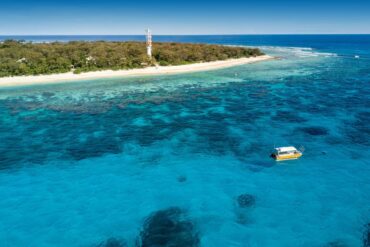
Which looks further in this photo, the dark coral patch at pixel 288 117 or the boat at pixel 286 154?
the dark coral patch at pixel 288 117

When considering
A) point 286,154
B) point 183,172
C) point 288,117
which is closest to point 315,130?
point 288,117

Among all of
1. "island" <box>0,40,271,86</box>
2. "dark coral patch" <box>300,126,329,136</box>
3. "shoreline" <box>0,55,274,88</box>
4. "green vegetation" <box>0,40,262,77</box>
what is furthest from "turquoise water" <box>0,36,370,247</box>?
"green vegetation" <box>0,40,262,77</box>

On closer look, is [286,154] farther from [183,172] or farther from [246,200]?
[183,172]

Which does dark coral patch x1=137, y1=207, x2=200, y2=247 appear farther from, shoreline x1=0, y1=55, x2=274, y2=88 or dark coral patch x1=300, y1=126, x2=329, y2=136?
shoreline x1=0, y1=55, x2=274, y2=88

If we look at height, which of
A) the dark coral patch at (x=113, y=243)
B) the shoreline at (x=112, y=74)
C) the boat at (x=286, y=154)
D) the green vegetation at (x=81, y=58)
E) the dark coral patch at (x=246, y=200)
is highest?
the green vegetation at (x=81, y=58)

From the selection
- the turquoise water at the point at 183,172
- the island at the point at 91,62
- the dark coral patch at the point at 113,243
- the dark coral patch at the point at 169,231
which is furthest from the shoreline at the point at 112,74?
the dark coral patch at the point at 113,243

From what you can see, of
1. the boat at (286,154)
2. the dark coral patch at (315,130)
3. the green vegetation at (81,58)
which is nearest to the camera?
the boat at (286,154)

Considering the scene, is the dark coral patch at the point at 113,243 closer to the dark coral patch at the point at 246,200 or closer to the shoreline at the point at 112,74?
the dark coral patch at the point at 246,200
